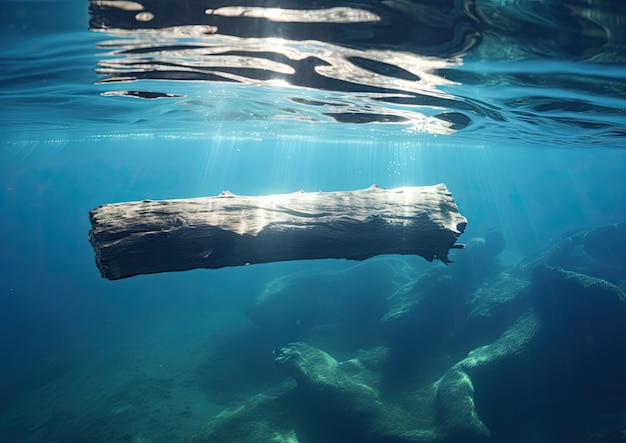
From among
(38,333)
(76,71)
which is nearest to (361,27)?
(76,71)

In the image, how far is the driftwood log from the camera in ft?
17.8

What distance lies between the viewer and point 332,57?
10156mm

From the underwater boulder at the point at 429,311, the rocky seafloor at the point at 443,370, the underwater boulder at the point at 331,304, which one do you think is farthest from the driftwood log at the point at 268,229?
the underwater boulder at the point at 331,304

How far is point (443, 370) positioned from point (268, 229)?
46.6ft

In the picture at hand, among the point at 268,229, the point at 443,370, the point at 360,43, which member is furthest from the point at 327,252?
the point at 443,370

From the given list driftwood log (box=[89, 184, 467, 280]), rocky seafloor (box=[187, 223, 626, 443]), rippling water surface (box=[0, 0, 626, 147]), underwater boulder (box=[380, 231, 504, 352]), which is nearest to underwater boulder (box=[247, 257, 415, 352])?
rocky seafloor (box=[187, 223, 626, 443])

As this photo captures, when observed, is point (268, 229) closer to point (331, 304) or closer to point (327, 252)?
point (327, 252)

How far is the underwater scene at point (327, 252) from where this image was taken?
691 centimetres

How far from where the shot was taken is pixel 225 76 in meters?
12.7

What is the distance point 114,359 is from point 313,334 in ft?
39.2

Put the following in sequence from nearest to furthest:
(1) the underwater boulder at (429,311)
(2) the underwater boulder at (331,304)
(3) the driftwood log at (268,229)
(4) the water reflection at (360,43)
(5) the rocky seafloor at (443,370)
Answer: (3) the driftwood log at (268,229) < (4) the water reflection at (360,43) < (5) the rocky seafloor at (443,370) < (1) the underwater boulder at (429,311) < (2) the underwater boulder at (331,304)

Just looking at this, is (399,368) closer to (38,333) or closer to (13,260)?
(38,333)

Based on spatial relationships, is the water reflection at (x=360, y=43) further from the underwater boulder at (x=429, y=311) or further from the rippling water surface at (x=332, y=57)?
the underwater boulder at (x=429, y=311)

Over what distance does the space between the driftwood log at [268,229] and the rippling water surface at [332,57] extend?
3513mm
